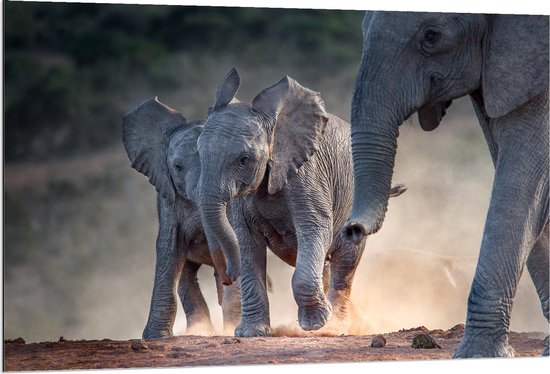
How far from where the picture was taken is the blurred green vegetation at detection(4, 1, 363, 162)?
815 cm

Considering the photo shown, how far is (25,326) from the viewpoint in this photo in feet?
27.2

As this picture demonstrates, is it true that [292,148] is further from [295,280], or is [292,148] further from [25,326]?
[25,326]

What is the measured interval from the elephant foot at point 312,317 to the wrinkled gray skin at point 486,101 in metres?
1.34

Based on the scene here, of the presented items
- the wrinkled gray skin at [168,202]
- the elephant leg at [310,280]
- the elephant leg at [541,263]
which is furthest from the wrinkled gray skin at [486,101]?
the wrinkled gray skin at [168,202]

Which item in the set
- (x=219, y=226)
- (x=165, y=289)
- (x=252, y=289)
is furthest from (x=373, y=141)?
(x=165, y=289)

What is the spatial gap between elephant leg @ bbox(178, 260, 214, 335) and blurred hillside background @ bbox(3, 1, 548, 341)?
197 millimetres

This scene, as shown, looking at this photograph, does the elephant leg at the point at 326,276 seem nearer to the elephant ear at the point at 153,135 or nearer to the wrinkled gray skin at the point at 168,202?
the wrinkled gray skin at the point at 168,202

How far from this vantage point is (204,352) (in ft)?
25.3

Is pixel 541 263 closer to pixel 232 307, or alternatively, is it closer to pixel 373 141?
pixel 373 141

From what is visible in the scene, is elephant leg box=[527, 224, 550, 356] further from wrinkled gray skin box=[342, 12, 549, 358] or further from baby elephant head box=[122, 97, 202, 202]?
baby elephant head box=[122, 97, 202, 202]

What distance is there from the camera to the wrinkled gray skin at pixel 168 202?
8.48 m

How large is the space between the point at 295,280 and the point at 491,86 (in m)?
1.73

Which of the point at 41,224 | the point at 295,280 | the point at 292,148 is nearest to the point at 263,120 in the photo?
the point at 292,148

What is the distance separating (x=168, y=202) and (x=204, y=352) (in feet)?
4.03
